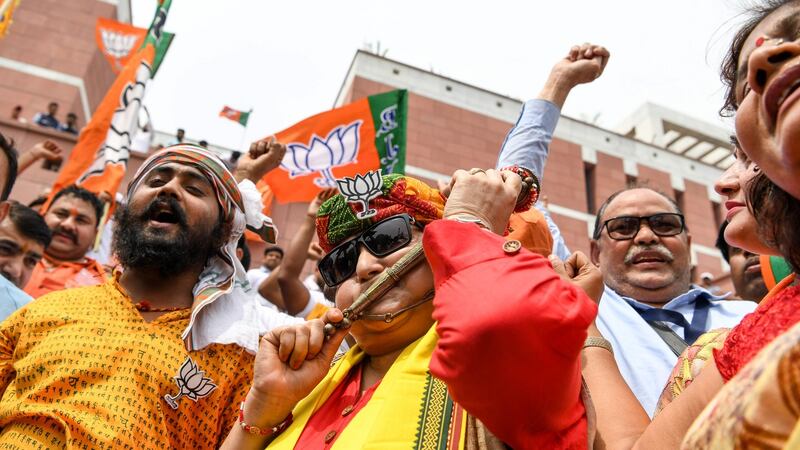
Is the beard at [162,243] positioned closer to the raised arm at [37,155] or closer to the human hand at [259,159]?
the human hand at [259,159]

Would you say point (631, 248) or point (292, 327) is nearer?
point (292, 327)

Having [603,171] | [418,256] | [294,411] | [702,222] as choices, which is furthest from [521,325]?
[702,222]

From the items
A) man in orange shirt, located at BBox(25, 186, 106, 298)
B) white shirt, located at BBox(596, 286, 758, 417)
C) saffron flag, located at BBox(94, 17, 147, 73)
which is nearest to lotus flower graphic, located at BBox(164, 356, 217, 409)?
white shirt, located at BBox(596, 286, 758, 417)

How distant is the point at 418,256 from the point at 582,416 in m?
0.67

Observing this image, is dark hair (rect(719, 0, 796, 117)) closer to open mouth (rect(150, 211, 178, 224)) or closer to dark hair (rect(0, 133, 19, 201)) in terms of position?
open mouth (rect(150, 211, 178, 224))

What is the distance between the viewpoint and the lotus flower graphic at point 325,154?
568cm

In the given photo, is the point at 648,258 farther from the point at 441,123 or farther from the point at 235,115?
the point at 441,123

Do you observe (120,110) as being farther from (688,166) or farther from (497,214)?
(688,166)

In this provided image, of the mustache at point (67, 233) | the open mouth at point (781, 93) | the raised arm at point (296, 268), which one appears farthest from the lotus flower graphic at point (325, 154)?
the open mouth at point (781, 93)

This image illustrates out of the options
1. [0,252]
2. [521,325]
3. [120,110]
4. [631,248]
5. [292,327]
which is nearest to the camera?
[521,325]

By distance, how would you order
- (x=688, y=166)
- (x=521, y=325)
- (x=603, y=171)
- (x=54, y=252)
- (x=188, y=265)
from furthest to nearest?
(x=688, y=166), (x=603, y=171), (x=54, y=252), (x=188, y=265), (x=521, y=325)

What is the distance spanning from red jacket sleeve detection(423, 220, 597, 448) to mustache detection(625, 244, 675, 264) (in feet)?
6.06

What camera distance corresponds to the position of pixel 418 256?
171cm

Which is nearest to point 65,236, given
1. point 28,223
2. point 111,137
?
point 28,223
